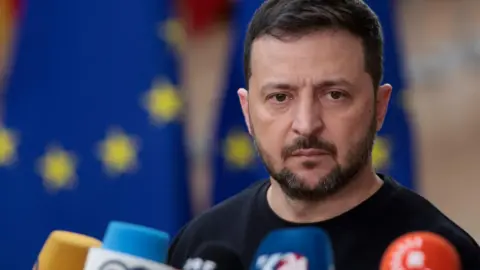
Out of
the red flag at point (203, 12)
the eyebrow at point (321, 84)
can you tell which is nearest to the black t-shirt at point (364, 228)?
the eyebrow at point (321, 84)

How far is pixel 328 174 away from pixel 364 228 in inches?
2.4

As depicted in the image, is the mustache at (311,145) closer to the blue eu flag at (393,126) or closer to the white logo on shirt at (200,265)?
the white logo on shirt at (200,265)

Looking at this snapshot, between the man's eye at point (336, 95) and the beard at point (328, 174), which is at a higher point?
the man's eye at point (336, 95)

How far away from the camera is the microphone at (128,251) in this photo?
55 cm

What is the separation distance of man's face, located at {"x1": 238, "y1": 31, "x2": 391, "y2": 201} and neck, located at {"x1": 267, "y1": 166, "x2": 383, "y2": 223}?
14 millimetres

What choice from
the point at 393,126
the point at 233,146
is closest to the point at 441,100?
the point at 233,146

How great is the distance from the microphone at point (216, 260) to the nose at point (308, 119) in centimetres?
9

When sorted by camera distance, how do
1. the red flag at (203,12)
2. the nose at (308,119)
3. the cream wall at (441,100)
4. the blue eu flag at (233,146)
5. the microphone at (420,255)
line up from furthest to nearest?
the red flag at (203,12), the cream wall at (441,100), the blue eu flag at (233,146), the nose at (308,119), the microphone at (420,255)

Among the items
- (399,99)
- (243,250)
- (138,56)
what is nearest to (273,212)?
(243,250)

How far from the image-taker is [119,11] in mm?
1498

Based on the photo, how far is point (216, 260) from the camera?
58 cm

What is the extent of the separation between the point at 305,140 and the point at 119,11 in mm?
942

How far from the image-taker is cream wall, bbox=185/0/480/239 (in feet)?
7.84

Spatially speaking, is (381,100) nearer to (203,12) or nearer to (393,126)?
(393,126)
